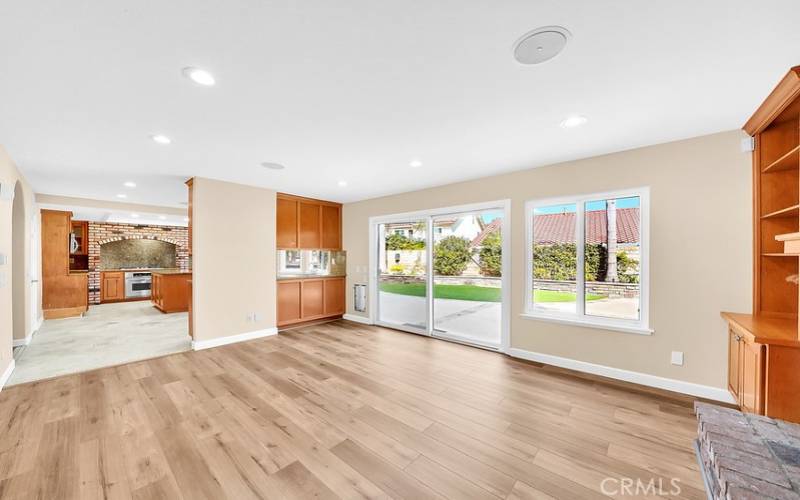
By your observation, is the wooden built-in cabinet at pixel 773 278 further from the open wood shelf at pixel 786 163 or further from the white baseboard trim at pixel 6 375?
the white baseboard trim at pixel 6 375

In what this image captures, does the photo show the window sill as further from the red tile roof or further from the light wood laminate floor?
the red tile roof

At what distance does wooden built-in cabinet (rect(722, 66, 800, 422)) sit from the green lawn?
1185 millimetres

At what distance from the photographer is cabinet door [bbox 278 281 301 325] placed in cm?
524

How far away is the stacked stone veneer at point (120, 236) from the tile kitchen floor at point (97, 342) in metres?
1.86

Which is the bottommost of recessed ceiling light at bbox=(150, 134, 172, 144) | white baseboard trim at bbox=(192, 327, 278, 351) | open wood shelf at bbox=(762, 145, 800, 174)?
white baseboard trim at bbox=(192, 327, 278, 351)

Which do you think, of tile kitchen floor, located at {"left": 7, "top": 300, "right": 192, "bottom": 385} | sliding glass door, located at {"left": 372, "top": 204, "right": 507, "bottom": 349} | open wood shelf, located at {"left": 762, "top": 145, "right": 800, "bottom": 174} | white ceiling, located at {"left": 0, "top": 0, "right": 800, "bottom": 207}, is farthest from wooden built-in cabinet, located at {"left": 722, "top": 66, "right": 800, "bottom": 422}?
tile kitchen floor, located at {"left": 7, "top": 300, "right": 192, "bottom": 385}

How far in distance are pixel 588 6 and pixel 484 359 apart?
3518mm

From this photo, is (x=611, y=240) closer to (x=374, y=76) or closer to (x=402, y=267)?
(x=374, y=76)

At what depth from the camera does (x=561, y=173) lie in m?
3.51

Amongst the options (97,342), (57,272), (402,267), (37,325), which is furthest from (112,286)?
(402,267)

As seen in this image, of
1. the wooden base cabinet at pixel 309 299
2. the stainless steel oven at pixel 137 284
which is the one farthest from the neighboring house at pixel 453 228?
the stainless steel oven at pixel 137 284

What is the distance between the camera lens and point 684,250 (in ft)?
9.20

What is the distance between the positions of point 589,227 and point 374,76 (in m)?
2.95

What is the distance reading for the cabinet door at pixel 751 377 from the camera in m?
1.91
